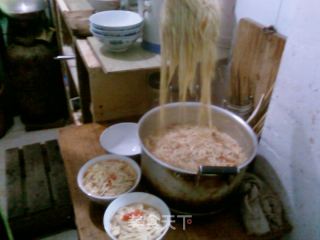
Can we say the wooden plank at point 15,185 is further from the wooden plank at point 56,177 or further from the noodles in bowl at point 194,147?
the noodles in bowl at point 194,147

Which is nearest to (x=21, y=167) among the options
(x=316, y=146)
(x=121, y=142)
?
(x=121, y=142)

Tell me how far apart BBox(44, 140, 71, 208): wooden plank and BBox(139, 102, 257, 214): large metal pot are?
0.87 metres

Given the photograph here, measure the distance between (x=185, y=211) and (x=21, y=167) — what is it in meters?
1.29

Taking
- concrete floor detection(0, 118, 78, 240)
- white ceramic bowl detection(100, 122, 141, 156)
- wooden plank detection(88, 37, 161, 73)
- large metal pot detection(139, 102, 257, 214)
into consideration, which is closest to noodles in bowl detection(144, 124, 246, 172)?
large metal pot detection(139, 102, 257, 214)

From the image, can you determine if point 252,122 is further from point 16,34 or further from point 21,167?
point 16,34

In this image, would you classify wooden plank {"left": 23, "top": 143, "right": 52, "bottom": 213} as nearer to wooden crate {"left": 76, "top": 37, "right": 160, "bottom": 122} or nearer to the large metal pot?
wooden crate {"left": 76, "top": 37, "right": 160, "bottom": 122}

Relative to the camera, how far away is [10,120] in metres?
2.67

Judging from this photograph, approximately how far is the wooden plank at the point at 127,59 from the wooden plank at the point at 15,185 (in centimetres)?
90

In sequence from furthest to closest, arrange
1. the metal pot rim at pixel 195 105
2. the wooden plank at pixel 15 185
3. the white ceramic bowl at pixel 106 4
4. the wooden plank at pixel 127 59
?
the wooden plank at pixel 15 185 → the white ceramic bowl at pixel 106 4 → the wooden plank at pixel 127 59 → the metal pot rim at pixel 195 105

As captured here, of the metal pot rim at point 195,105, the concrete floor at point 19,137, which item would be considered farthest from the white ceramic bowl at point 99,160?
the concrete floor at point 19,137

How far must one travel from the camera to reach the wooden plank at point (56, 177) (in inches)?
65.9

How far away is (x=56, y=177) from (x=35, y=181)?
11 centimetres

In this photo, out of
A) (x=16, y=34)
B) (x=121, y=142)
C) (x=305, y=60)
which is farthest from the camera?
(x=16, y=34)

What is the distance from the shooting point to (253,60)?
3.70 feet
